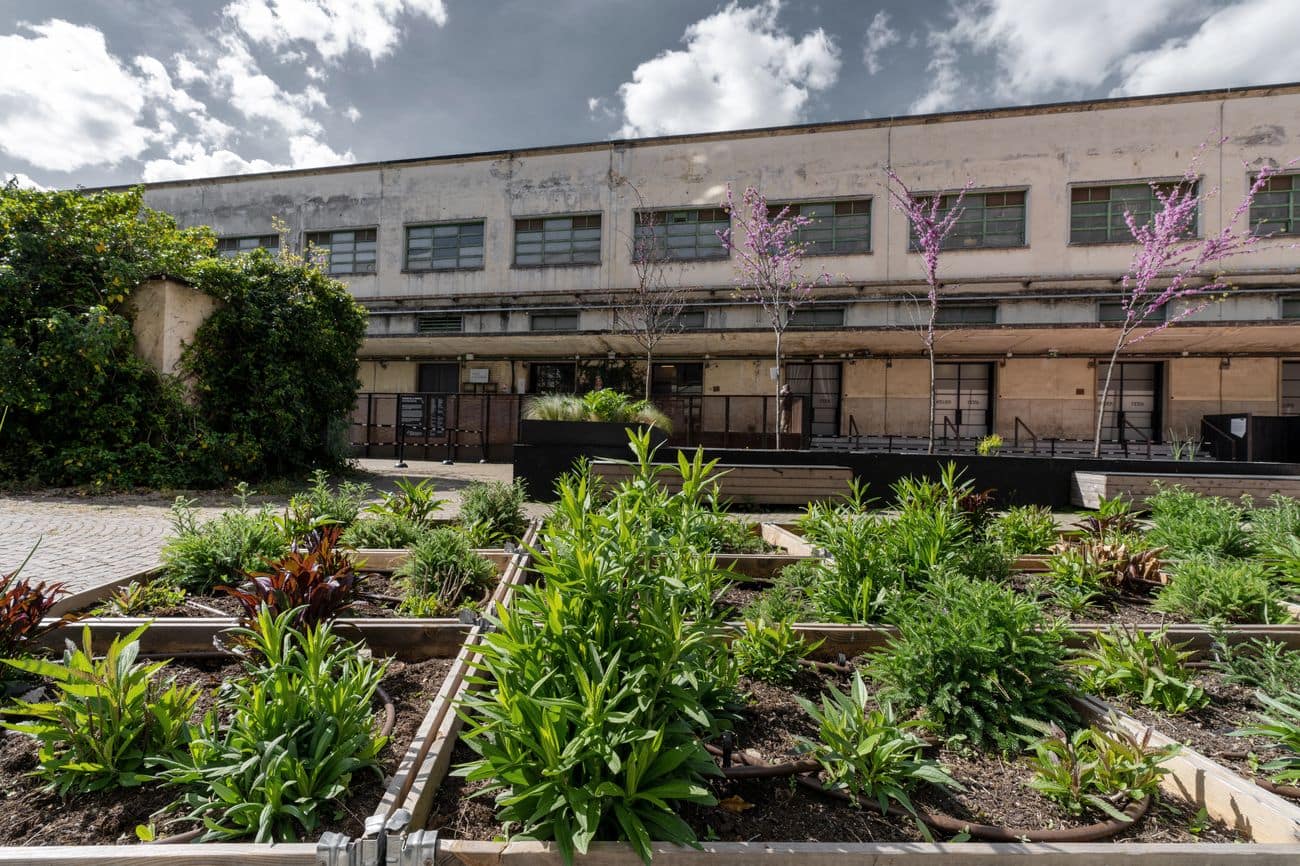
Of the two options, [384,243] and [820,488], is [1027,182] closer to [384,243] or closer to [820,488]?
[820,488]

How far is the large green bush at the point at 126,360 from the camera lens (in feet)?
31.1

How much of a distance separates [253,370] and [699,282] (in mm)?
12943

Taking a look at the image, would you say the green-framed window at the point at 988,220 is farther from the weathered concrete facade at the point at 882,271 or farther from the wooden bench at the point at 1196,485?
the wooden bench at the point at 1196,485

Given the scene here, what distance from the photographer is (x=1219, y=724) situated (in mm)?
2469

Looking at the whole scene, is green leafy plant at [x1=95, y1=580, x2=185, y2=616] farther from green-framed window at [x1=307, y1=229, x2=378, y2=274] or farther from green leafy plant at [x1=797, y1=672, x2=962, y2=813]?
green-framed window at [x1=307, y1=229, x2=378, y2=274]

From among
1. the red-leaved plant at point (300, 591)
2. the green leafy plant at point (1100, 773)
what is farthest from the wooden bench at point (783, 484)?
the green leafy plant at point (1100, 773)

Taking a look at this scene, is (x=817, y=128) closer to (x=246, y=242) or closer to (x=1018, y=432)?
(x=1018, y=432)

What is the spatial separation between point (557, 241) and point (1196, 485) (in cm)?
1829

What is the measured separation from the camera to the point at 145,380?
10.1 m

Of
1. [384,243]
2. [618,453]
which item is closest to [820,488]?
[618,453]

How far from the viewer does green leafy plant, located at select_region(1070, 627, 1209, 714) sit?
99.1 inches

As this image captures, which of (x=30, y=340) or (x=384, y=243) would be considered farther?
(x=384, y=243)

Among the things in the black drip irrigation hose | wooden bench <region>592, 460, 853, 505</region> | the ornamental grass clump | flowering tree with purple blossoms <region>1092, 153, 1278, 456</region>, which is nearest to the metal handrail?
flowering tree with purple blossoms <region>1092, 153, 1278, 456</region>

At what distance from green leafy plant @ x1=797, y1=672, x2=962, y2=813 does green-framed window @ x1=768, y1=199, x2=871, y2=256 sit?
18353 mm
